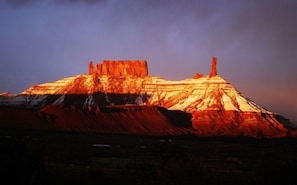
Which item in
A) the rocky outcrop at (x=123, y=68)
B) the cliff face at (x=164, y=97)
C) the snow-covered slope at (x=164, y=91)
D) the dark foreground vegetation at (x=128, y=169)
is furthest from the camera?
the rocky outcrop at (x=123, y=68)

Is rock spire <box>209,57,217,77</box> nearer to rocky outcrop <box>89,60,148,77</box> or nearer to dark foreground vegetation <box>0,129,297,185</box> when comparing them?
rocky outcrop <box>89,60,148,77</box>

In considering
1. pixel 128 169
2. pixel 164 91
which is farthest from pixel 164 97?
pixel 128 169

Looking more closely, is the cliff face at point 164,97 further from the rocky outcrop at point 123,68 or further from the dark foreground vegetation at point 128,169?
the dark foreground vegetation at point 128,169

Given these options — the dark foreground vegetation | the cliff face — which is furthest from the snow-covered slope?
the dark foreground vegetation

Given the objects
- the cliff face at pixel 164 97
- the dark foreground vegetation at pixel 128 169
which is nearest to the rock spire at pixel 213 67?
the cliff face at pixel 164 97

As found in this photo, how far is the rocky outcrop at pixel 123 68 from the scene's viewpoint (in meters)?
184

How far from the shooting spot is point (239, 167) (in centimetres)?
6794

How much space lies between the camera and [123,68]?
609 ft

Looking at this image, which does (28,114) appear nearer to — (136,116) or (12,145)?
(136,116)

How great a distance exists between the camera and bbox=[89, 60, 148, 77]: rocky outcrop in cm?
18425

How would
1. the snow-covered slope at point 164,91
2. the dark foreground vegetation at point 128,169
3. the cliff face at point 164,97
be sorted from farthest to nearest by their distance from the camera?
the snow-covered slope at point 164,91
the cliff face at point 164,97
the dark foreground vegetation at point 128,169

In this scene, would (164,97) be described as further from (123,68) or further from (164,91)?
(123,68)

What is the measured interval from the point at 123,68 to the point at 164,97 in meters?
20.3

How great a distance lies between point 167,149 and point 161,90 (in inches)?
5292
